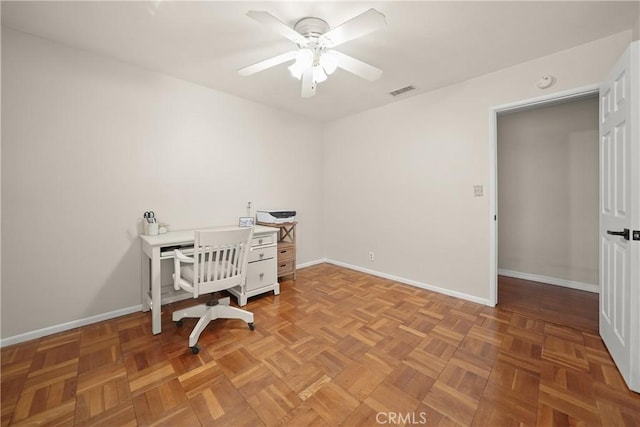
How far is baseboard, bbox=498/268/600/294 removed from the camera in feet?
10.2

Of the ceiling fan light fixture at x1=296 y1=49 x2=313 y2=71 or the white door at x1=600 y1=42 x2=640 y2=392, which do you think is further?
the ceiling fan light fixture at x1=296 y1=49 x2=313 y2=71

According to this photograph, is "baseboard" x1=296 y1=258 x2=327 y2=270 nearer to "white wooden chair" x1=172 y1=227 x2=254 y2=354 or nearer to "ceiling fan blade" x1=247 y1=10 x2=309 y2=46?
"white wooden chair" x1=172 y1=227 x2=254 y2=354

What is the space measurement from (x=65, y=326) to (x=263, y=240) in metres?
1.84

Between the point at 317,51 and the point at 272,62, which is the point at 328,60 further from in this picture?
the point at 272,62

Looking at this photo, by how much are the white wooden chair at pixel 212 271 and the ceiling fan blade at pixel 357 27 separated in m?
1.54

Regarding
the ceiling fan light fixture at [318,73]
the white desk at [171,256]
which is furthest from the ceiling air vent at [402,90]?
the white desk at [171,256]

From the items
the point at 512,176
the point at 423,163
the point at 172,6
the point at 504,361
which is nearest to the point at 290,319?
the point at 504,361

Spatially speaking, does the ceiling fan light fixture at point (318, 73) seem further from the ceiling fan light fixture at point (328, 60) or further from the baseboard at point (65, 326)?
the baseboard at point (65, 326)

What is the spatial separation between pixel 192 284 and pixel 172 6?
198cm

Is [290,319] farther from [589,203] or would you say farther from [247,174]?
[589,203]

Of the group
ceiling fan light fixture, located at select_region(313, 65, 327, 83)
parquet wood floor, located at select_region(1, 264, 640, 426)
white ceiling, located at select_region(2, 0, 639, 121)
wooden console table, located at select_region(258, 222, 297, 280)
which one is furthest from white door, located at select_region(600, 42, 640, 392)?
wooden console table, located at select_region(258, 222, 297, 280)

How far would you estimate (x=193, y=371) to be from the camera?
170 centimetres

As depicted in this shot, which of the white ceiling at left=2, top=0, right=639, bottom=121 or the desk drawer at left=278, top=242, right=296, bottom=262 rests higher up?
the white ceiling at left=2, top=0, right=639, bottom=121

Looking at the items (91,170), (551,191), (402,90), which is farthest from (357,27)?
(551,191)
